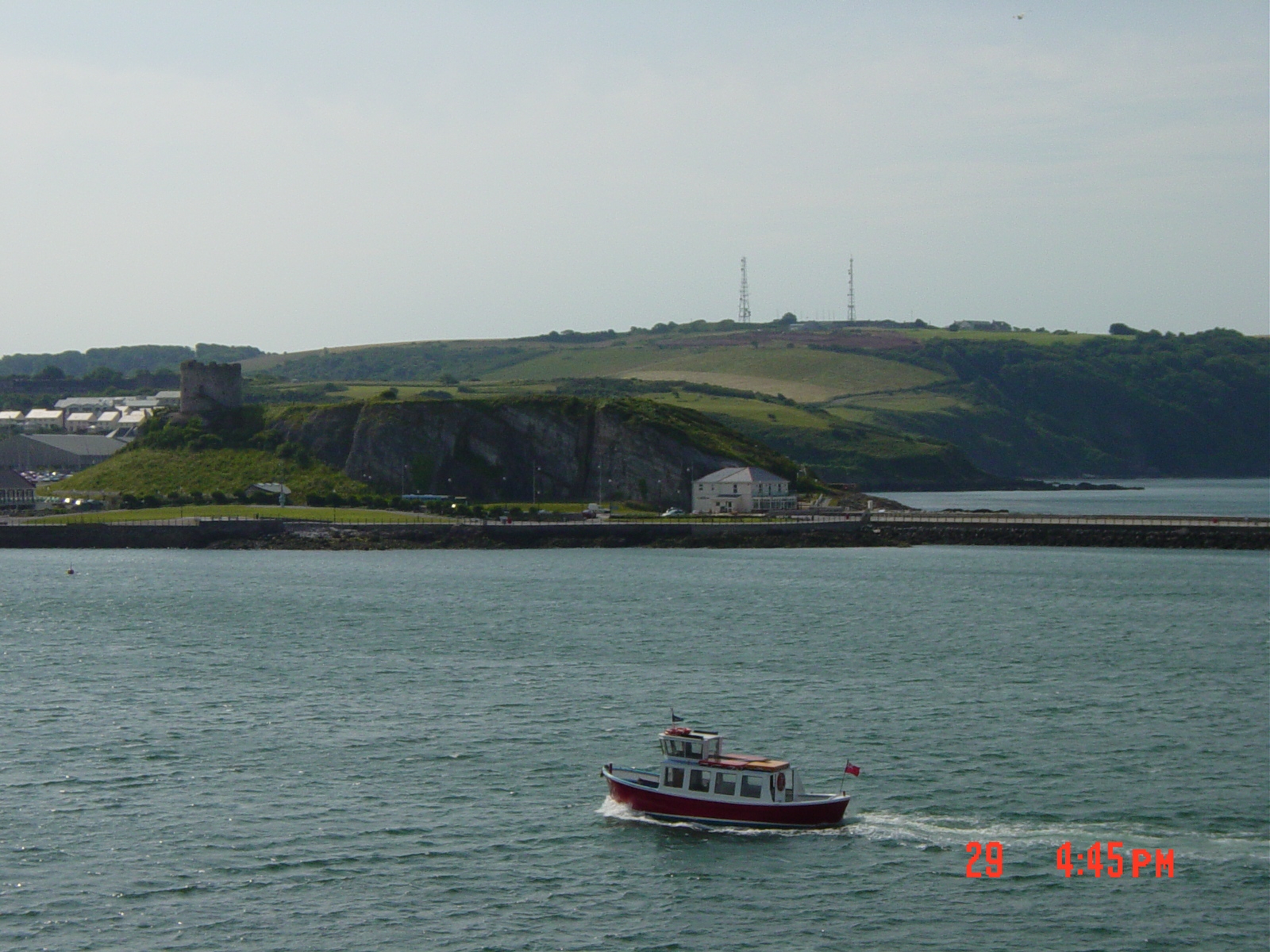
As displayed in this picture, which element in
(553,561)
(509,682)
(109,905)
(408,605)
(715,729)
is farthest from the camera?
(553,561)

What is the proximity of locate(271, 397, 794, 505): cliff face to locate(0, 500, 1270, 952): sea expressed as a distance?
186ft

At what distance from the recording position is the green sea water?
3012 centimetres

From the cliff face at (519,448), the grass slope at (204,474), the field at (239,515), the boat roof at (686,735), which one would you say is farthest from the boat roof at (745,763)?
the grass slope at (204,474)

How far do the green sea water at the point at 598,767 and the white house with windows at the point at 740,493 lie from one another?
48.2 metres

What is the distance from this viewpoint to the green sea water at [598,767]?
3012 centimetres

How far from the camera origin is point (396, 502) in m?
127

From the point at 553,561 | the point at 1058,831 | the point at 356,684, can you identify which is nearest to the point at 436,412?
the point at 553,561

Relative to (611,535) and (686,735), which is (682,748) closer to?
(686,735)

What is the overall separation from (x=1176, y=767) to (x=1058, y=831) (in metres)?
7.78

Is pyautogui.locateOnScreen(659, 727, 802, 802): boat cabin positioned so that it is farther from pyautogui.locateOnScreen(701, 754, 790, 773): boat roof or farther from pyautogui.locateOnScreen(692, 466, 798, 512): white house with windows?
pyautogui.locateOnScreen(692, 466, 798, 512): white house with windows

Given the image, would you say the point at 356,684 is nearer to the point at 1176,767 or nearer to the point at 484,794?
the point at 484,794

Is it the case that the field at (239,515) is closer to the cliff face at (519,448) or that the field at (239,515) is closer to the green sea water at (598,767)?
the cliff face at (519,448)

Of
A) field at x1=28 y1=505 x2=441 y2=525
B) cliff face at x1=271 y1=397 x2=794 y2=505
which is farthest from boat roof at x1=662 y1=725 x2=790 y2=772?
cliff face at x1=271 y1=397 x2=794 y2=505

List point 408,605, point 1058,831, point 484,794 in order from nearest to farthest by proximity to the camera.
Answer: point 1058,831 < point 484,794 < point 408,605
